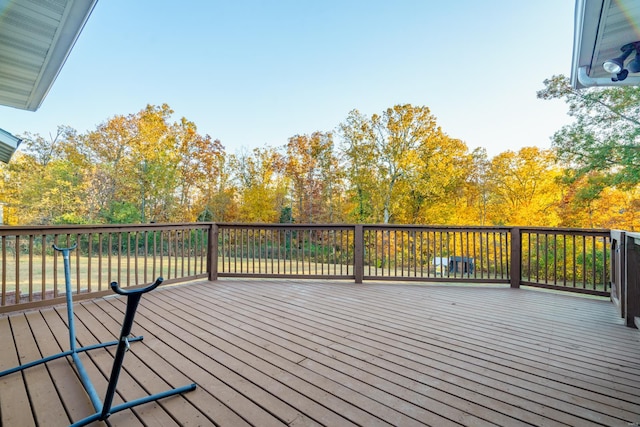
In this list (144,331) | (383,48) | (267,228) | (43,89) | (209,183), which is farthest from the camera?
(209,183)

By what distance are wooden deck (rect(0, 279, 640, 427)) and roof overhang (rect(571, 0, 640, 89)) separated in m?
2.54

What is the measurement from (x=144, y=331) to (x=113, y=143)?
49.8ft

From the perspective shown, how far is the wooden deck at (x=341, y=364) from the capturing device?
4.82 feet

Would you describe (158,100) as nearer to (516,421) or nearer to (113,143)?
(113,143)

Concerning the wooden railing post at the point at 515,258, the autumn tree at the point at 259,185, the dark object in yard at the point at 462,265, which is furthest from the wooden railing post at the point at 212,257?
the autumn tree at the point at 259,185

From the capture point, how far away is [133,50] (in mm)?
13680

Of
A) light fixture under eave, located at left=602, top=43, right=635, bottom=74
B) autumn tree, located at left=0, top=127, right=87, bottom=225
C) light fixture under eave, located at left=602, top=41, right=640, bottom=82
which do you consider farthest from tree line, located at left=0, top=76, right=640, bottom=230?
light fixture under eave, located at left=602, top=43, right=635, bottom=74

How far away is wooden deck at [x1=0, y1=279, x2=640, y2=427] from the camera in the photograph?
57.8 inches

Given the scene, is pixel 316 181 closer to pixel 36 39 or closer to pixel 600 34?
pixel 600 34

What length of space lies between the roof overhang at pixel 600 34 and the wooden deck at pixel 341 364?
254 centimetres

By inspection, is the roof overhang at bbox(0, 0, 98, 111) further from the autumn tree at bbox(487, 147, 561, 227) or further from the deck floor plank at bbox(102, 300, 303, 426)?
the autumn tree at bbox(487, 147, 561, 227)

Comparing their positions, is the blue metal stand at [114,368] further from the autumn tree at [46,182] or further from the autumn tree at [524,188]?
the autumn tree at [524,188]

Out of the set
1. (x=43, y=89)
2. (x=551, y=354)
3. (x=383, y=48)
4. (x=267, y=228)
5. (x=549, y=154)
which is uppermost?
(x=383, y=48)

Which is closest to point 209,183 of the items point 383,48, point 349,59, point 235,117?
point 235,117
